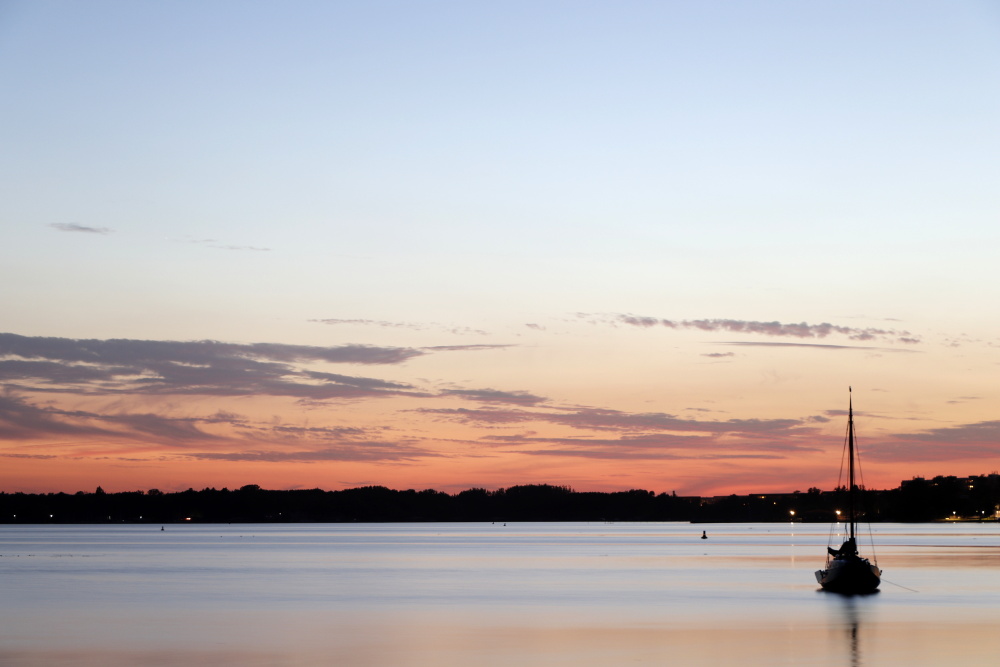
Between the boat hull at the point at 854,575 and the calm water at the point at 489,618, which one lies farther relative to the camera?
the boat hull at the point at 854,575

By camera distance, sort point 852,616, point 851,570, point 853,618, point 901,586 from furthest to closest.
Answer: point 901,586 → point 851,570 → point 852,616 → point 853,618

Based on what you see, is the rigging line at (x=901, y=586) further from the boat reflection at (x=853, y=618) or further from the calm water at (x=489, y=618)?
the boat reflection at (x=853, y=618)

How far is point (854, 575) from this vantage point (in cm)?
7144

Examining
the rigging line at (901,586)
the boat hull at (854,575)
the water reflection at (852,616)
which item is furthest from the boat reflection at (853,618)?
the rigging line at (901,586)

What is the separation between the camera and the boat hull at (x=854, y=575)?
234ft

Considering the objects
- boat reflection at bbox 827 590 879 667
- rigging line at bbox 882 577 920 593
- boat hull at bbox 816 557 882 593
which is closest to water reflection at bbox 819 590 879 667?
boat reflection at bbox 827 590 879 667

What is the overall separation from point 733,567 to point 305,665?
8079cm

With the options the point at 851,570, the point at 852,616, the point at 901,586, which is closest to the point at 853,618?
the point at 852,616

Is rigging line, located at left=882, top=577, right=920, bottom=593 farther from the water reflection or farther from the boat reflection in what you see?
the boat reflection

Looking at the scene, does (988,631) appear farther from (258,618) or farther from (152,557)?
(152,557)

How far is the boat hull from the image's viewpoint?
7138 cm

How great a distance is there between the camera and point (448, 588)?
274 feet

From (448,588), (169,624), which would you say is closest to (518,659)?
(169,624)

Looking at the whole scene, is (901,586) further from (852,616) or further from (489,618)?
(489,618)
